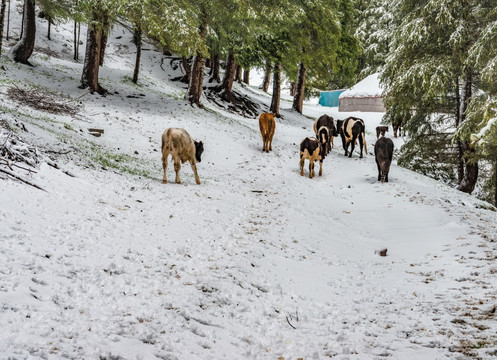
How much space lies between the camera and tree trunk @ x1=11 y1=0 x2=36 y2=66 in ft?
57.3

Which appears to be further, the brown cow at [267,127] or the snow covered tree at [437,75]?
the brown cow at [267,127]

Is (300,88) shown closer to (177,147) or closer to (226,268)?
(177,147)

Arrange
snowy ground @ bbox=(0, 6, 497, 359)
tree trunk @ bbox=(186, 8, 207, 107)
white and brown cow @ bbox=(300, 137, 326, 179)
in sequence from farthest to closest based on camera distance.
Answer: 1. tree trunk @ bbox=(186, 8, 207, 107)
2. white and brown cow @ bbox=(300, 137, 326, 179)
3. snowy ground @ bbox=(0, 6, 497, 359)

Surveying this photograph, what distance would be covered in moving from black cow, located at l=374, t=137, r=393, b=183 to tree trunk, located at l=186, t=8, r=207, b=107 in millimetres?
9928

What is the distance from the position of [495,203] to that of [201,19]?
51.2 ft

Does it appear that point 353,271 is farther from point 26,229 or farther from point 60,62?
point 60,62

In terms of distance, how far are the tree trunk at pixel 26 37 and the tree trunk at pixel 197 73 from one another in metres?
8.27

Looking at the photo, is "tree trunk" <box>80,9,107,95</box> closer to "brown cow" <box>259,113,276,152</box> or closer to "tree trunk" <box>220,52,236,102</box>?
"brown cow" <box>259,113,276,152</box>

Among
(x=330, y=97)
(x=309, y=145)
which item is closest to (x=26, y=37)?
(x=309, y=145)

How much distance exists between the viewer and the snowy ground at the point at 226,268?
2.88 metres

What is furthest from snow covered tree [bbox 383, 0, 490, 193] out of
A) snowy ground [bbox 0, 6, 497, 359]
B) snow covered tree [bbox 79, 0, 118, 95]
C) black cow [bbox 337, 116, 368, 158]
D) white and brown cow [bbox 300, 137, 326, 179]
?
snow covered tree [bbox 79, 0, 118, 95]

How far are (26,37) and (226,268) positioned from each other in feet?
62.4

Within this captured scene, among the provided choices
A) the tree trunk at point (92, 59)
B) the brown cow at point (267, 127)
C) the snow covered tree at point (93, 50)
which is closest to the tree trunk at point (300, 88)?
the brown cow at point (267, 127)

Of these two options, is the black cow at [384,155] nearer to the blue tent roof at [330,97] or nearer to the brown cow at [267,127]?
the brown cow at [267,127]
